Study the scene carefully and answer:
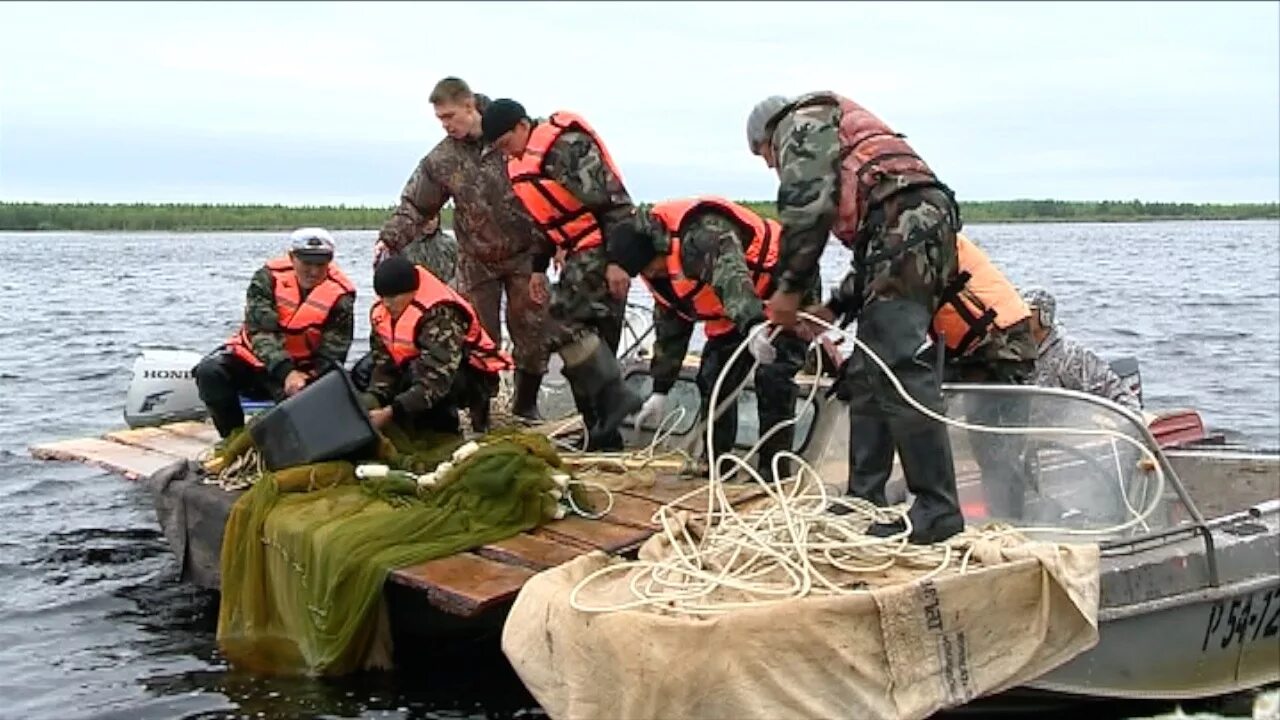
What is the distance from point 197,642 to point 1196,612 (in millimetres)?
4787

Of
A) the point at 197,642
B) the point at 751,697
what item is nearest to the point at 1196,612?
the point at 751,697

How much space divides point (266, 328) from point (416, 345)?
132 centimetres

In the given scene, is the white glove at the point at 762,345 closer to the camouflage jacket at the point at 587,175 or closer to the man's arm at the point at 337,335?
the camouflage jacket at the point at 587,175

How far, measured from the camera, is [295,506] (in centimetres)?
712

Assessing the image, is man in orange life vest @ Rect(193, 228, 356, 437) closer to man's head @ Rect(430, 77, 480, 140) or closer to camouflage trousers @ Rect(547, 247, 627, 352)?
man's head @ Rect(430, 77, 480, 140)

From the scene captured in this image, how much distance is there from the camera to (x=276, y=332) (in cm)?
905

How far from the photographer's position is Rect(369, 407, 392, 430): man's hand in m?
8.06

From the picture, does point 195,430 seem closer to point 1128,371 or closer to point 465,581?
point 465,581

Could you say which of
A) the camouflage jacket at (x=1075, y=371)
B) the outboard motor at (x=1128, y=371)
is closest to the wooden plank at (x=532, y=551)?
the camouflage jacket at (x=1075, y=371)

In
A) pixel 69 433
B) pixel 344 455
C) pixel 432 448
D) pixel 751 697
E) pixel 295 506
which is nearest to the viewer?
pixel 751 697

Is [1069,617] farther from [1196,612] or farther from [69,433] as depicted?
[69,433]

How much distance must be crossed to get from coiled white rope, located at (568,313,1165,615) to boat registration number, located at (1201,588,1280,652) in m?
0.58

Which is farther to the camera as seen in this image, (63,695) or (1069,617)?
(63,695)

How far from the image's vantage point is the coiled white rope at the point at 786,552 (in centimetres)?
515
